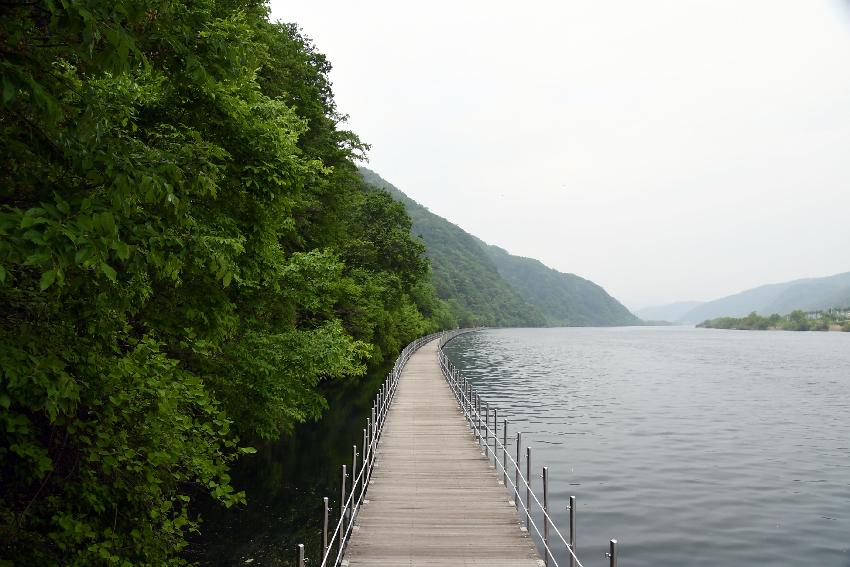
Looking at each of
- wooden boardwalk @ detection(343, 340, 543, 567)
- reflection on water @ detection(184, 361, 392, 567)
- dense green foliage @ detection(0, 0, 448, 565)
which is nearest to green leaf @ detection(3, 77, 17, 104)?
dense green foliage @ detection(0, 0, 448, 565)

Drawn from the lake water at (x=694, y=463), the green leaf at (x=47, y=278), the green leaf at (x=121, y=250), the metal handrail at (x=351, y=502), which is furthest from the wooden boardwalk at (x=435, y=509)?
the green leaf at (x=47, y=278)

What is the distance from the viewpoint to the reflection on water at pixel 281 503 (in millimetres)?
14695

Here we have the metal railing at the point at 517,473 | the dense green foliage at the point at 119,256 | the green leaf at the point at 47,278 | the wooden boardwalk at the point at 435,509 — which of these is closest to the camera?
the green leaf at the point at 47,278

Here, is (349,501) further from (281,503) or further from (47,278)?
(47,278)

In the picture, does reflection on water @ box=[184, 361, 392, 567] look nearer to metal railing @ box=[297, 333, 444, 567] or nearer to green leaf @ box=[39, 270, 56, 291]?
metal railing @ box=[297, 333, 444, 567]

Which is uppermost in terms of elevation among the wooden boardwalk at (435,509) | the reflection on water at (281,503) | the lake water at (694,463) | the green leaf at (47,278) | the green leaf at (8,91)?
the green leaf at (8,91)

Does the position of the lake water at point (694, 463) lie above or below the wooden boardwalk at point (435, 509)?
below

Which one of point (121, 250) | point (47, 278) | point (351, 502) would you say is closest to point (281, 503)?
point (351, 502)

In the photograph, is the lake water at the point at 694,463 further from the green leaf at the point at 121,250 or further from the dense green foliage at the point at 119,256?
the green leaf at the point at 121,250

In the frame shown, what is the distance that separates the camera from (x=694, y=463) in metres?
25.2

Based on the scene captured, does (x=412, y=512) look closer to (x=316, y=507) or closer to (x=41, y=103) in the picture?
(x=316, y=507)

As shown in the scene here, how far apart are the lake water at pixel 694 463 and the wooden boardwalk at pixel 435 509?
3619 millimetres

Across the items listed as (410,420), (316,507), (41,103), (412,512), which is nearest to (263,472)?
(316,507)

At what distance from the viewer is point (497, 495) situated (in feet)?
45.9
